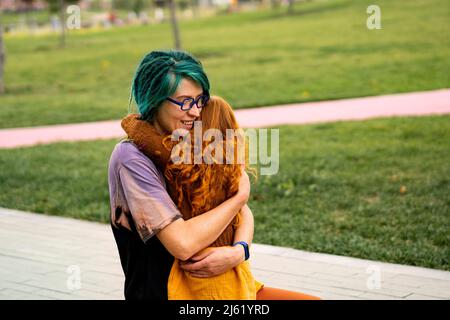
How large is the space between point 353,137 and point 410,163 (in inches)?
66.3

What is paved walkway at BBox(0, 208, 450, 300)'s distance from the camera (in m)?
5.21

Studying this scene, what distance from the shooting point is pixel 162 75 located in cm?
271

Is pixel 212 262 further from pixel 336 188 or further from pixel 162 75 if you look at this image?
Result: pixel 336 188

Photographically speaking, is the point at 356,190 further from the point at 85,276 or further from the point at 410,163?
the point at 85,276

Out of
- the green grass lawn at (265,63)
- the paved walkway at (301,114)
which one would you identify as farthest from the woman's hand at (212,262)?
the green grass lawn at (265,63)

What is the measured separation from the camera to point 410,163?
28.4ft

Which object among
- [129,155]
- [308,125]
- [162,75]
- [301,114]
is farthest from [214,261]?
[301,114]

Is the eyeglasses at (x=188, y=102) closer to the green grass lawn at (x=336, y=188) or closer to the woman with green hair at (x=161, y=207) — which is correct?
the woman with green hair at (x=161, y=207)

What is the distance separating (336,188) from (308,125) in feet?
11.7

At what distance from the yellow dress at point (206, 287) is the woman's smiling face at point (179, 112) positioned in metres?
0.46

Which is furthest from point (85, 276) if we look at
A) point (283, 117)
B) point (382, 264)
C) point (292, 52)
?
point (292, 52)

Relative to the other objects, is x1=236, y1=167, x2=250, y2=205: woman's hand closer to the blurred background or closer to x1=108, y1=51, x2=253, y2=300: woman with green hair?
x1=108, y1=51, x2=253, y2=300: woman with green hair

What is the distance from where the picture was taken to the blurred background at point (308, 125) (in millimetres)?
6793

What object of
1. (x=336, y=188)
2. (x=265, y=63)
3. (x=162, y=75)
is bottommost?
(x=265, y=63)
